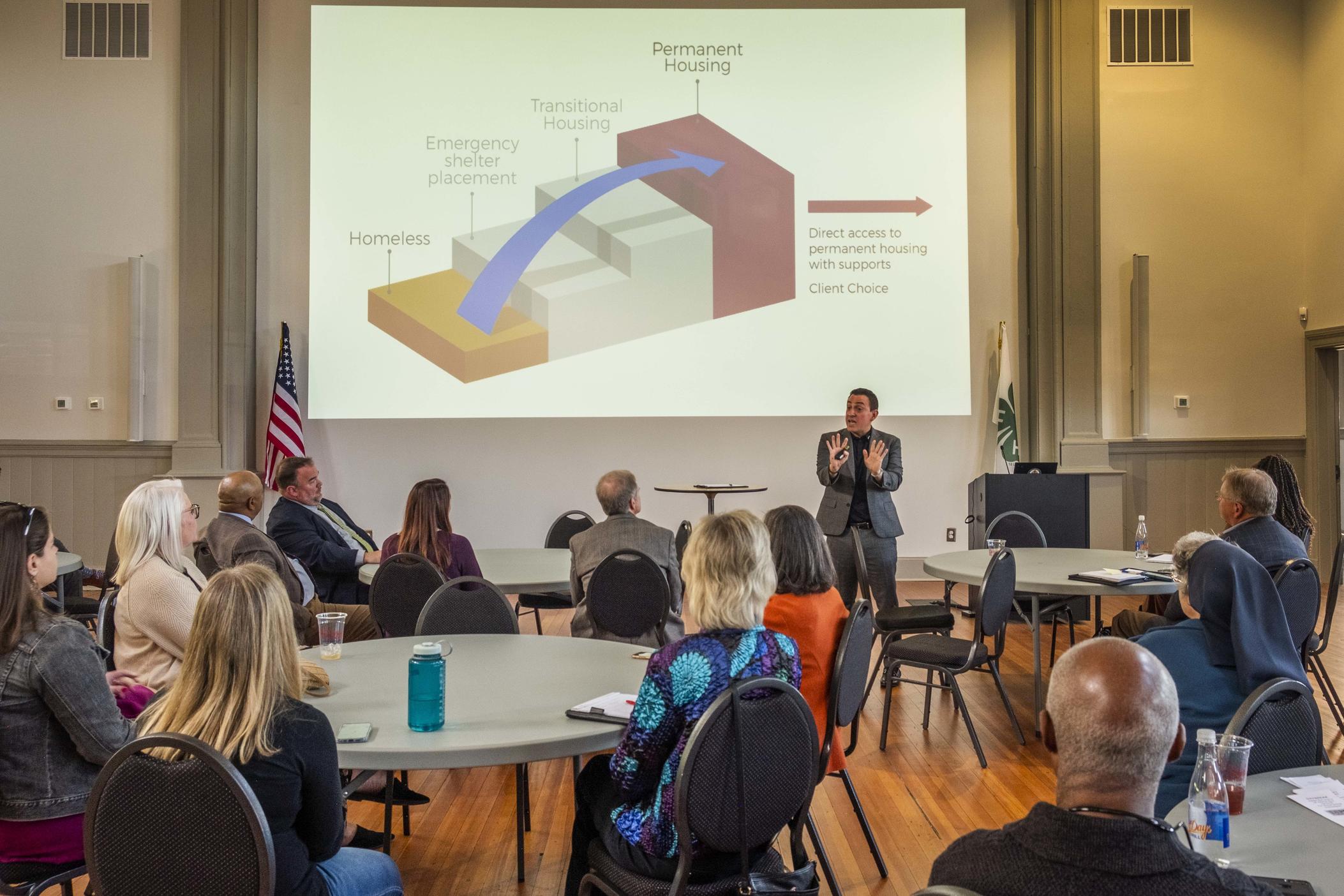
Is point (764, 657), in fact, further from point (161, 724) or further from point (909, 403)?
point (909, 403)

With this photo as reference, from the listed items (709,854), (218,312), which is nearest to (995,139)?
(218,312)

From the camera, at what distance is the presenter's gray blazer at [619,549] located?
4176 mm

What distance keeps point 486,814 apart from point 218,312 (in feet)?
19.1

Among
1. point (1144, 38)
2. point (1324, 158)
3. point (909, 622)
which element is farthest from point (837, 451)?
point (1324, 158)

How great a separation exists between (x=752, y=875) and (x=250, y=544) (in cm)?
239

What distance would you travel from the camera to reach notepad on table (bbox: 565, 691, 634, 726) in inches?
89.0

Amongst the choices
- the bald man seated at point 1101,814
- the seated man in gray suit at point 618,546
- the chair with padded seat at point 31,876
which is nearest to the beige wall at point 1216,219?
the seated man in gray suit at point 618,546

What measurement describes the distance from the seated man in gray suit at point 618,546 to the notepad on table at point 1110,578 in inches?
68.2

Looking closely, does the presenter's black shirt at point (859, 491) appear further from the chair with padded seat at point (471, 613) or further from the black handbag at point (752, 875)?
the black handbag at point (752, 875)

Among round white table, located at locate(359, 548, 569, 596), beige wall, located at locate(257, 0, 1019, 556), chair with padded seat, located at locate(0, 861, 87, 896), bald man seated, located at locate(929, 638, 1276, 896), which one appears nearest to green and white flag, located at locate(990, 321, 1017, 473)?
beige wall, located at locate(257, 0, 1019, 556)

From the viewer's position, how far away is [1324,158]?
8.23 m

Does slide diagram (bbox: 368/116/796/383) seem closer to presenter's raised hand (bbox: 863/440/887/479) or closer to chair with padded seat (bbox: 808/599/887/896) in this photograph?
presenter's raised hand (bbox: 863/440/887/479)

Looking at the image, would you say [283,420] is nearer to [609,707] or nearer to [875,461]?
[875,461]

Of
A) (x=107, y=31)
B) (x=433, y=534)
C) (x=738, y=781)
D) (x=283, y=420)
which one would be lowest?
(x=738, y=781)
